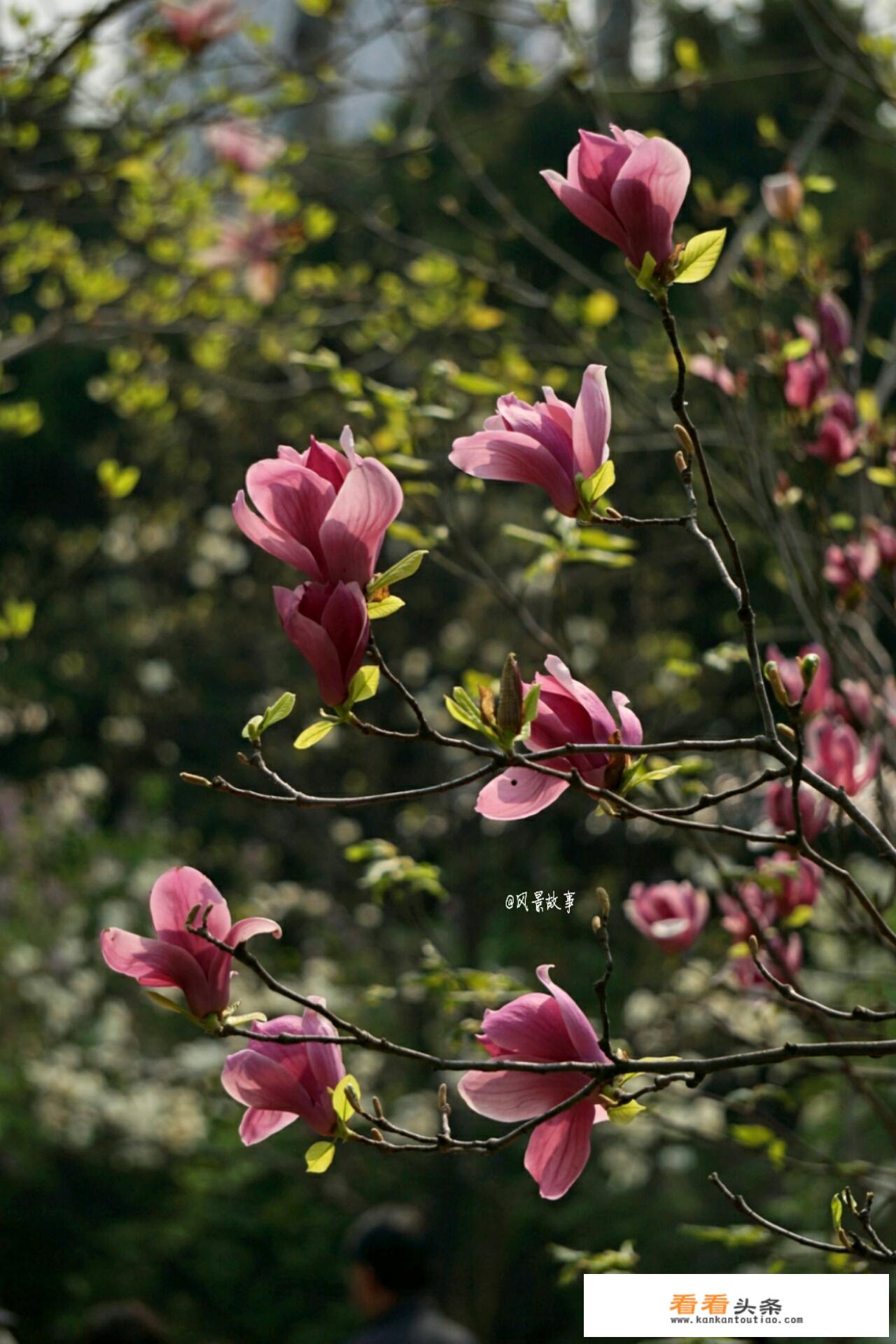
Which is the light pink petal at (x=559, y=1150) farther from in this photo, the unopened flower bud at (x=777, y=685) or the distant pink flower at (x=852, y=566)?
the distant pink flower at (x=852, y=566)

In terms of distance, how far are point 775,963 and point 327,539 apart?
2.58 feet

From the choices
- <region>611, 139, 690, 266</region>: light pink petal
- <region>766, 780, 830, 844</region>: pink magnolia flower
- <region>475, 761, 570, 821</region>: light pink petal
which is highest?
<region>611, 139, 690, 266</region>: light pink petal

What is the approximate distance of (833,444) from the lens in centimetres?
147

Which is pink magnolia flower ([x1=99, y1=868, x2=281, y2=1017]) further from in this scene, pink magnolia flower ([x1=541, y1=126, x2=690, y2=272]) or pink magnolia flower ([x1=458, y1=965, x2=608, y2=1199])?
pink magnolia flower ([x1=541, y1=126, x2=690, y2=272])

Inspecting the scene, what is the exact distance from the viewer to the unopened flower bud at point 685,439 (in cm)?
79

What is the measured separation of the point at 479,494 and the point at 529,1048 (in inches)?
145

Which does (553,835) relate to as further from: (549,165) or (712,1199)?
(549,165)

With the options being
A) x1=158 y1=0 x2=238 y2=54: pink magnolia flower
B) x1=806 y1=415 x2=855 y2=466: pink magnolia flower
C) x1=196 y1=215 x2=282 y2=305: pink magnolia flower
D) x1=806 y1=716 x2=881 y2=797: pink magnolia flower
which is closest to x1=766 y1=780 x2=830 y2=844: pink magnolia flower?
x1=806 y1=716 x2=881 y2=797: pink magnolia flower

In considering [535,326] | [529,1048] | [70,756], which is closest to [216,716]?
[70,756]

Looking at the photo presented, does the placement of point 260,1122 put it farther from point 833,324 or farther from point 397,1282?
point 397,1282

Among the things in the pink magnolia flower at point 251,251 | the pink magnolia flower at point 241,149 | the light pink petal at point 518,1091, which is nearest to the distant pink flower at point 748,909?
the light pink petal at point 518,1091

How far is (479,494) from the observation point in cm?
443

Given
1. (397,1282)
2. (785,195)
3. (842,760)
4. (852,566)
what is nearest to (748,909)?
(842,760)

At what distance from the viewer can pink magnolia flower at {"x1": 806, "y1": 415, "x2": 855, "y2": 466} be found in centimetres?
147
